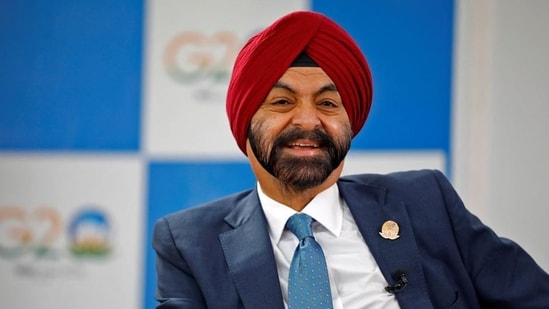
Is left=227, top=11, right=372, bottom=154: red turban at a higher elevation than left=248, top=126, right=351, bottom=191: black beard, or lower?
higher

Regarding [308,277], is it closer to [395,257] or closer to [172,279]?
[395,257]

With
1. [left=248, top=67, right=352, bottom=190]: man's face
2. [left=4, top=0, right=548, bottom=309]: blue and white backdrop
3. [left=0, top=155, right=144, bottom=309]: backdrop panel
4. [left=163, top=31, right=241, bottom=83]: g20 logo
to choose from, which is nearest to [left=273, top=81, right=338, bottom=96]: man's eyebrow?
[left=248, top=67, right=352, bottom=190]: man's face

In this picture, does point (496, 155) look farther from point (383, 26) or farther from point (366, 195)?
point (366, 195)

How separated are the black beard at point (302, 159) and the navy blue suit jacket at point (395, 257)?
0.54ft

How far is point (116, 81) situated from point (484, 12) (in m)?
1.67

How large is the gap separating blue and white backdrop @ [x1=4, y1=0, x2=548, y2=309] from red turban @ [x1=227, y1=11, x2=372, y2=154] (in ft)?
5.38

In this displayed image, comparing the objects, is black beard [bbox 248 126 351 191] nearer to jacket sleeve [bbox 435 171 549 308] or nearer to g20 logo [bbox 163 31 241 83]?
jacket sleeve [bbox 435 171 549 308]

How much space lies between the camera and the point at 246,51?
2.40 m

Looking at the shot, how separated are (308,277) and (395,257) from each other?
245 millimetres

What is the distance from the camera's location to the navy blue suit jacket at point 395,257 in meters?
2.33

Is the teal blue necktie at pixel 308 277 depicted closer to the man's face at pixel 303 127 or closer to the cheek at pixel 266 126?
the man's face at pixel 303 127

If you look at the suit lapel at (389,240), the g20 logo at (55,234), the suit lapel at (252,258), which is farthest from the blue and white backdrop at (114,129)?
the suit lapel at (252,258)

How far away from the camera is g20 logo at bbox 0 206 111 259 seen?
13.9 ft

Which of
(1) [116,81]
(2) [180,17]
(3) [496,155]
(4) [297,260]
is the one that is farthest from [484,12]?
(4) [297,260]
